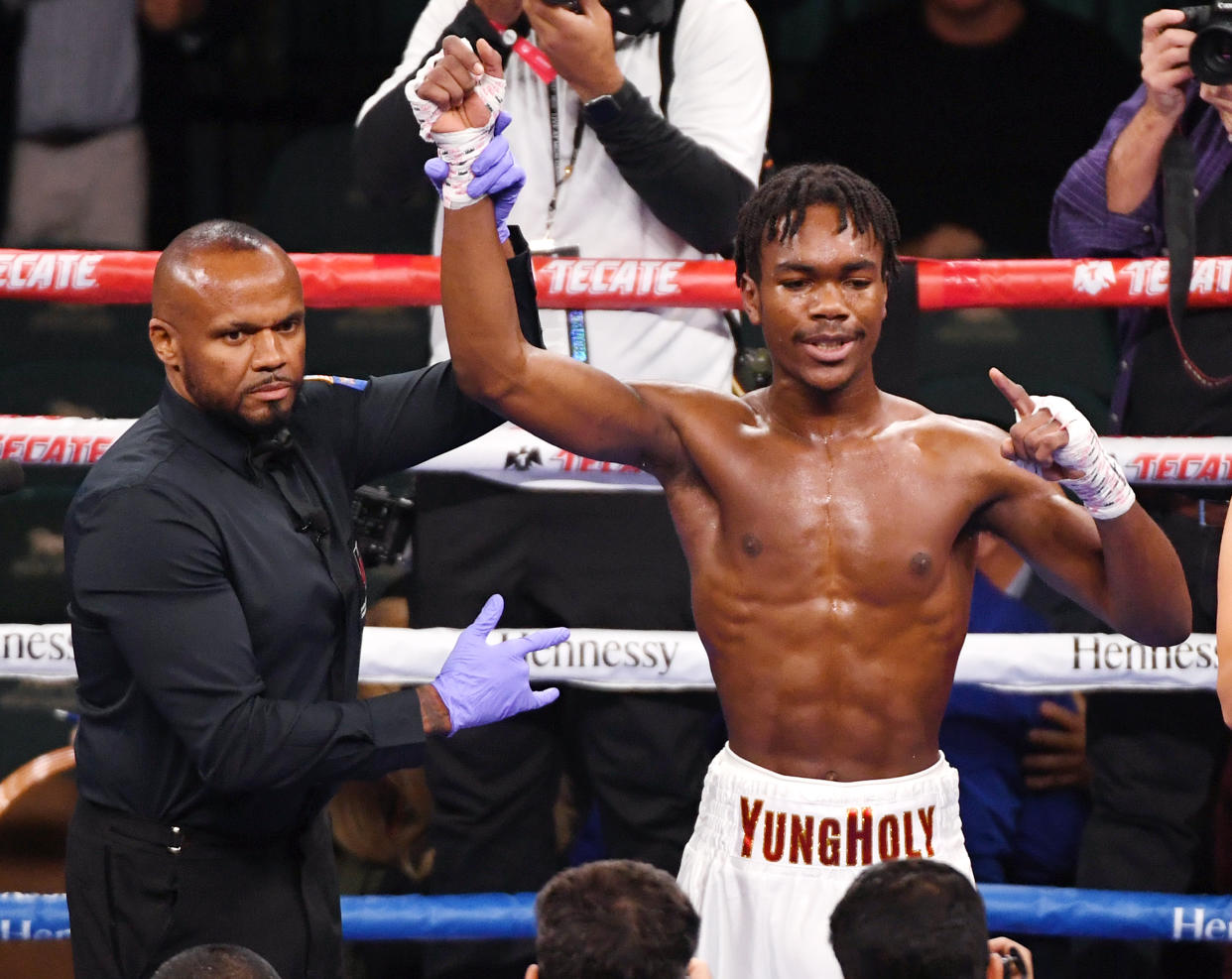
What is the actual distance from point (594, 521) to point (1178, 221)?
1.17 metres

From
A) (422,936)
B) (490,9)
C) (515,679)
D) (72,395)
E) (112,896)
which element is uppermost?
(490,9)

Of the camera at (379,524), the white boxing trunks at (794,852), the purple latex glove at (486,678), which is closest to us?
the purple latex glove at (486,678)

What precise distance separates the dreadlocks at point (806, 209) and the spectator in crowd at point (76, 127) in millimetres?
2463

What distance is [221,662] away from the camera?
2057mm

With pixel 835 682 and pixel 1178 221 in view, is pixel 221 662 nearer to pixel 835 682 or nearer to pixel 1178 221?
pixel 835 682

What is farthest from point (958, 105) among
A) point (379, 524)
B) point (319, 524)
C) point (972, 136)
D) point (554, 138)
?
point (319, 524)

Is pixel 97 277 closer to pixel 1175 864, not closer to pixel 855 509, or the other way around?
pixel 855 509

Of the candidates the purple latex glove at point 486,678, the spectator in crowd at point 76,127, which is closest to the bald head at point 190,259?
the purple latex glove at point 486,678

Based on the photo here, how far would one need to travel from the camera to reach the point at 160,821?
2.16 metres

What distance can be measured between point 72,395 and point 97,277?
1626 millimetres

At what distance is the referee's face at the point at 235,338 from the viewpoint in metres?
2.16

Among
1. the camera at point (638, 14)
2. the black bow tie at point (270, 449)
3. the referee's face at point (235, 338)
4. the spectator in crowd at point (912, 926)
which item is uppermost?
the camera at point (638, 14)

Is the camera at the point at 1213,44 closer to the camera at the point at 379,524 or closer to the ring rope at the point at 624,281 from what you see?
the ring rope at the point at 624,281

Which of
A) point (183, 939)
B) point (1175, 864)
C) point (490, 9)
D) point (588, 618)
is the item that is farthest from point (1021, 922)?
point (490, 9)
